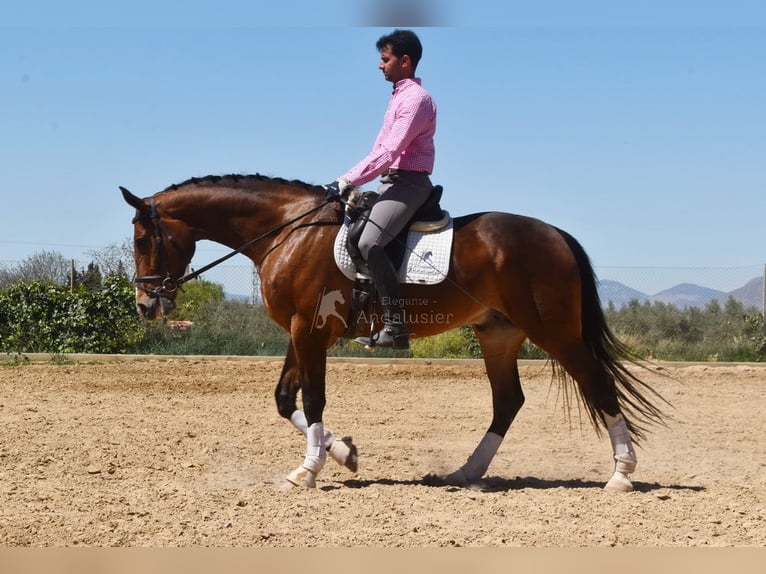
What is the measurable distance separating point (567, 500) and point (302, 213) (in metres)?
2.96

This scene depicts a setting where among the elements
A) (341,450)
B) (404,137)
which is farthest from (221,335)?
(404,137)

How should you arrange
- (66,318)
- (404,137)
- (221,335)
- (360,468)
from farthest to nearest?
(221,335) < (66,318) < (360,468) < (404,137)

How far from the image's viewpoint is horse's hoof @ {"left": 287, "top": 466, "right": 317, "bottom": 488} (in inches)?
253

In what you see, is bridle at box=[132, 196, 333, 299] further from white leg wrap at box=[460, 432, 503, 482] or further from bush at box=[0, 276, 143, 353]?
bush at box=[0, 276, 143, 353]

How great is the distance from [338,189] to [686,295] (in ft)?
52.9

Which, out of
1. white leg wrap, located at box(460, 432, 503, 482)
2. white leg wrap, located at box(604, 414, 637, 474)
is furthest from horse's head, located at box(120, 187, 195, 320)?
white leg wrap, located at box(604, 414, 637, 474)

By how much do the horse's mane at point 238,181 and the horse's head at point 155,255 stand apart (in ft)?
1.03

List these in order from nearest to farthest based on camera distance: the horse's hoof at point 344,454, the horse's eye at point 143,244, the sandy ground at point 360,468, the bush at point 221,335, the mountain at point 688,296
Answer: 1. the sandy ground at point 360,468
2. the horse's hoof at point 344,454
3. the horse's eye at point 143,244
4. the bush at point 221,335
5. the mountain at point 688,296

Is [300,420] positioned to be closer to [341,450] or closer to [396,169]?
[341,450]

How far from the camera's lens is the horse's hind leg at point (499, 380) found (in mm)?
6941

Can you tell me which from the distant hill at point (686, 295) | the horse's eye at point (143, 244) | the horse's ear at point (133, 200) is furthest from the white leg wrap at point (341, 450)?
the distant hill at point (686, 295)

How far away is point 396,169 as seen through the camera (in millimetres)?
6590

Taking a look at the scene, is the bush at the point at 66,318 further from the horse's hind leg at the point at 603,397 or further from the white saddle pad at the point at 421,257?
the horse's hind leg at the point at 603,397

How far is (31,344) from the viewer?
Result: 52.5 feet
